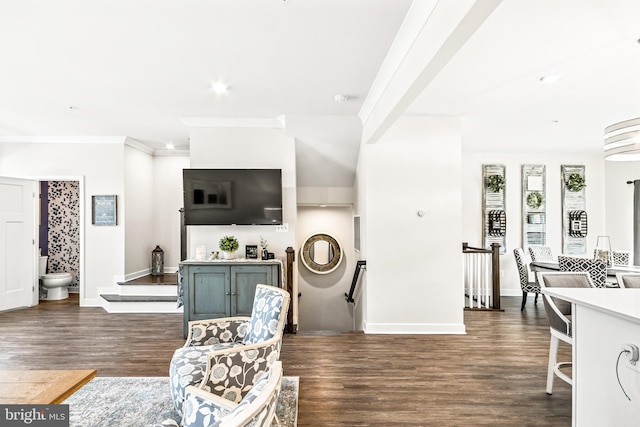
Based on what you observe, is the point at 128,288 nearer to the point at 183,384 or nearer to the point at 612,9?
the point at 183,384

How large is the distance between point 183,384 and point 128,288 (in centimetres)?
400

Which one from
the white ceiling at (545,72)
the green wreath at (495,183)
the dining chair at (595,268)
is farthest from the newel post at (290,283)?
the green wreath at (495,183)

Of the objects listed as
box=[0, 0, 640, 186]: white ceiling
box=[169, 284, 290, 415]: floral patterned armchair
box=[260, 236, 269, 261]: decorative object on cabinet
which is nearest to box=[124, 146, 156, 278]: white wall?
box=[0, 0, 640, 186]: white ceiling

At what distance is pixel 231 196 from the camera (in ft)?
16.4

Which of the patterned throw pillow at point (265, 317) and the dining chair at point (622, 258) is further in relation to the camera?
the dining chair at point (622, 258)

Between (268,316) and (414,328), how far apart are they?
2.58 m

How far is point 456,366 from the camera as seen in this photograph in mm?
3584

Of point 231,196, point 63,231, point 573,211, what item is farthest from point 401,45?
point 63,231

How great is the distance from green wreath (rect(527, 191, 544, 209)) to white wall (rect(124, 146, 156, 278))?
709 cm

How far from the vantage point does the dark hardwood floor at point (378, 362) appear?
2746mm

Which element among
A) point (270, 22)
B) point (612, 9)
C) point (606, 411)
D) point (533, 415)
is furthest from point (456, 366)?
point (270, 22)

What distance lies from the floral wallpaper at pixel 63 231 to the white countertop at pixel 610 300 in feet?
25.3

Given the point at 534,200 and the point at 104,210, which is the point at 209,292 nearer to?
the point at 104,210

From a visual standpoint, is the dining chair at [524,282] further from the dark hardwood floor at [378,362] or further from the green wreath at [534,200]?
the green wreath at [534,200]
